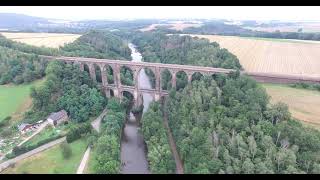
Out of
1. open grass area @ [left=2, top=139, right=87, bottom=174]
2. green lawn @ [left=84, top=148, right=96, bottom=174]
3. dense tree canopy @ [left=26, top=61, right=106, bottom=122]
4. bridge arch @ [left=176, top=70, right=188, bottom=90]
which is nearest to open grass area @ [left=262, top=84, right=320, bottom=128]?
bridge arch @ [left=176, top=70, right=188, bottom=90]

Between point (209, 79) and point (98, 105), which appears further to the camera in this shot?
point (98, 105)

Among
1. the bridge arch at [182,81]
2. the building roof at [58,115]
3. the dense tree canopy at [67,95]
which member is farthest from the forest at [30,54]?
the bridge arch at [182,81]

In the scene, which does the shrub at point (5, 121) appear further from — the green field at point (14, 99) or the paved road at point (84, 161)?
the paved road at point (84, 161)

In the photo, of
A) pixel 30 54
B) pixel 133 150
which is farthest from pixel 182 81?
pixel 30 54

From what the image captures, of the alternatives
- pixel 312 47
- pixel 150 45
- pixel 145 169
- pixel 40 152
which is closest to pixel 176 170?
pixel 145 169

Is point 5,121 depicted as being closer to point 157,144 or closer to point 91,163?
point 91,163

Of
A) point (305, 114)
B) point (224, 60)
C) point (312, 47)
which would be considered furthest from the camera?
point (312, 47)

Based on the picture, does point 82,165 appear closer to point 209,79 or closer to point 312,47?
point 209,79
